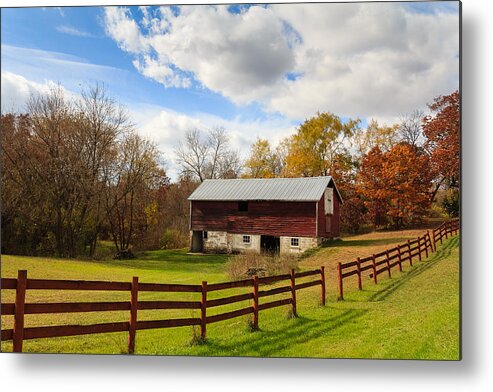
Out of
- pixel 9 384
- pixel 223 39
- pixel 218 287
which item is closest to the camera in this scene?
pixel 218 287

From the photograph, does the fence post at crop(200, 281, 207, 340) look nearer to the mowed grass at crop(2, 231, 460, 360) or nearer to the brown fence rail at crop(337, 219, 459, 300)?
the mowed grass at crop(2, 231, 460, 360)

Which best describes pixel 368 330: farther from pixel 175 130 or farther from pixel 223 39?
pixel 223 39

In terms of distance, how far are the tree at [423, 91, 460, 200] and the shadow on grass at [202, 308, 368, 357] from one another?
2.03m

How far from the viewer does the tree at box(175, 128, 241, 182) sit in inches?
240

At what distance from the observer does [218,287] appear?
17.2 feet

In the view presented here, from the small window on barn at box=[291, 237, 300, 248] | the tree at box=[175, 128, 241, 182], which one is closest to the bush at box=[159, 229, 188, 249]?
the tree at box=[175, 128, 241, 182]

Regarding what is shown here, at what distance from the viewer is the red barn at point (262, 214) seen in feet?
21.0

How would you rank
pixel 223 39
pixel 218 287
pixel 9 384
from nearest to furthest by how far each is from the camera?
pixel 218 287 < pixel 9 384 < pixel 223 39

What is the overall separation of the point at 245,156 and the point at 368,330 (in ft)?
9.05

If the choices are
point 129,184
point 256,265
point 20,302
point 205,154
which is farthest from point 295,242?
point 20,302

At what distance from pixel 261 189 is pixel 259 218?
0.88 meters

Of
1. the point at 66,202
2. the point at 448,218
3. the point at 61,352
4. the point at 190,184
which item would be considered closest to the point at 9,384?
the point at 61,352

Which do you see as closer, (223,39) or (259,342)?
(259,342)

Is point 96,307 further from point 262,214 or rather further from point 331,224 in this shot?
point 262,214
